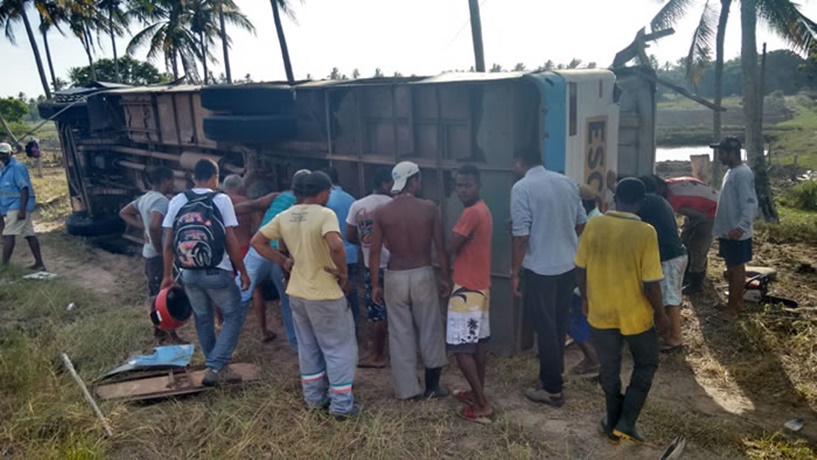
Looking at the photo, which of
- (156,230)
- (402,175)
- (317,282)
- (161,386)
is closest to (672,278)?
(402,175)

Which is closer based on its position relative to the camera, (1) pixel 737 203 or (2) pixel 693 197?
(1) pixel 737 203

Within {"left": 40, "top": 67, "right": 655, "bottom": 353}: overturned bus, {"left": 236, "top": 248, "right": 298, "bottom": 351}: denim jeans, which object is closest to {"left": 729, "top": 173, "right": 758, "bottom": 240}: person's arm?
{"left": 40, "top": 67, "right": 655, "bottom": 353}: overturned bus

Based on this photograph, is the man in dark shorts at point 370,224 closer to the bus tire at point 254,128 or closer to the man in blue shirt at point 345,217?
the man in blue shirt at point 345,217

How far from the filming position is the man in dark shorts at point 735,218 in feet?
20.0

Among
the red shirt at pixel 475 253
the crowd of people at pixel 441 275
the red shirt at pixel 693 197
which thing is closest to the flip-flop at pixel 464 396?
the crowd of people at pixel 441 275

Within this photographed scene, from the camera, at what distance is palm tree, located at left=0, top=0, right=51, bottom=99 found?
28.2 m

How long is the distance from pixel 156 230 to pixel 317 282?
2.54 meters

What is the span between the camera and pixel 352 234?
17.2 ft

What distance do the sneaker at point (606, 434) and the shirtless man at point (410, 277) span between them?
1.23 meters

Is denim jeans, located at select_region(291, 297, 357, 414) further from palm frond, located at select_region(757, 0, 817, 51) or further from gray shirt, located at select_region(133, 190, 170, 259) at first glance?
palm frond, located at select_region(757, 0, 817, 51)

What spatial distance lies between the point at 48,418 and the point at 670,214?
201 inches

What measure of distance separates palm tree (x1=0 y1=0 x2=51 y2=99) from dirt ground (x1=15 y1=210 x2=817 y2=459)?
94.0 feet

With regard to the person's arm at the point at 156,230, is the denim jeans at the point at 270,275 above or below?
below

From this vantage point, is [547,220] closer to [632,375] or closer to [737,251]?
[632,375]
